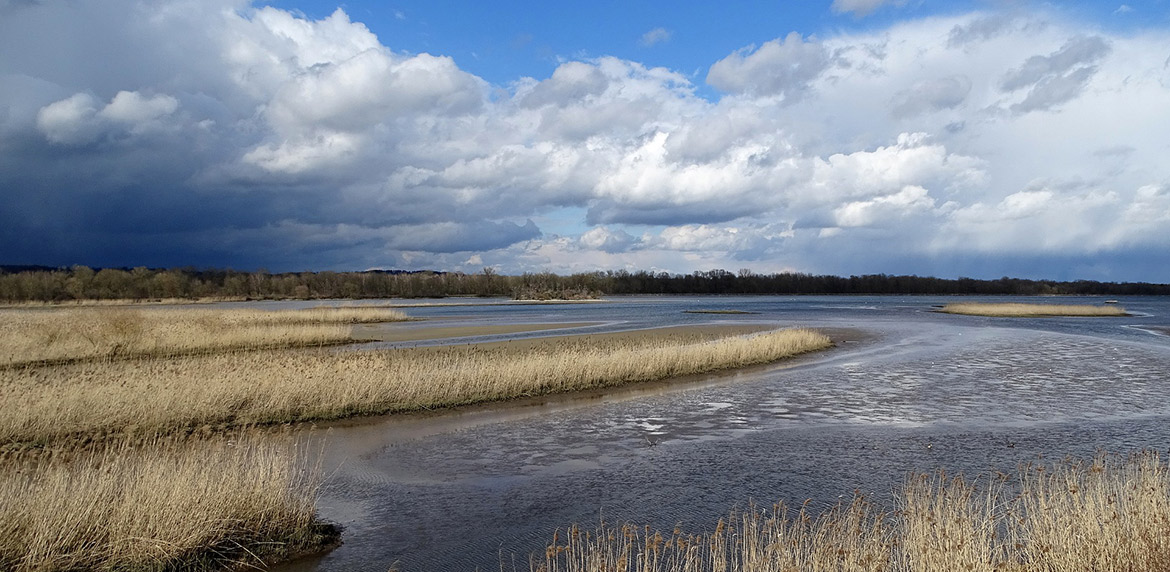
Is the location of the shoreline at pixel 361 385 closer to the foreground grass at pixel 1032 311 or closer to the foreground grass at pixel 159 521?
the foreground grass at pixel 159 521

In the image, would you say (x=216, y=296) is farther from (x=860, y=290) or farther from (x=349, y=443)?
(x=860, y=290)

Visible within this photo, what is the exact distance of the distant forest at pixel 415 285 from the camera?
113m

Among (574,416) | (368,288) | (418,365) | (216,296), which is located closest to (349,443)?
(574,416)

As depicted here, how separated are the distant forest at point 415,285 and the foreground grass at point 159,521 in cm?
10947

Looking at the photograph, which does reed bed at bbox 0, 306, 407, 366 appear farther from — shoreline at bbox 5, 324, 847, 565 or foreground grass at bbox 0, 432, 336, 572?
foreground grass at bbox 0, 432, 336, 572

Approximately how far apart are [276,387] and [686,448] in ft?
31.8

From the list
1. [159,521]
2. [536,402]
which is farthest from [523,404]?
[159,521]

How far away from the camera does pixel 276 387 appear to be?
17328 millimetres

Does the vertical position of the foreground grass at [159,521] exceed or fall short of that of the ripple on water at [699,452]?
it exceeds it

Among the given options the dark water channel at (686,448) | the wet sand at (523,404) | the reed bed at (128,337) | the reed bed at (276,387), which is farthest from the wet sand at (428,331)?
the dark water channel at (686,448)

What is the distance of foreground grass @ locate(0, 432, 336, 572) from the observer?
7.33 m

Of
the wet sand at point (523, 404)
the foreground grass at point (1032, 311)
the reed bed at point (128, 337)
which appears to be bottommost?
the wet sand at point (523, 404)

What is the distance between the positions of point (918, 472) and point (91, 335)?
31788 mm

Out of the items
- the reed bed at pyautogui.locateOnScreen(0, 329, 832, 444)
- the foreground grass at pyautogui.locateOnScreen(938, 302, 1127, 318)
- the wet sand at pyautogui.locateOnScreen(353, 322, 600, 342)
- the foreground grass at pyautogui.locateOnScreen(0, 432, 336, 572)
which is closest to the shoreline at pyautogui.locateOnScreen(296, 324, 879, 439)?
the reed bed at pyautogui.locateOnScreen(0, 329, 832, 444)
